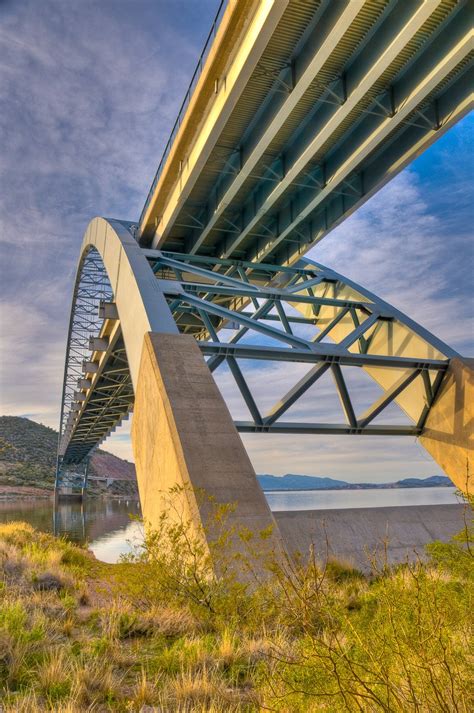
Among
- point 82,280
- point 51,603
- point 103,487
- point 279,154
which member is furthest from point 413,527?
point 103,487

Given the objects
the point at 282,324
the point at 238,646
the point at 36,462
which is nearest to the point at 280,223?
the point at 282,324

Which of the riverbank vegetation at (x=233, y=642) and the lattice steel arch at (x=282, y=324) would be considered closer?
the riverbank vegetation at (x=233, y=642)

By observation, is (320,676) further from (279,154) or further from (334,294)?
(334,294)

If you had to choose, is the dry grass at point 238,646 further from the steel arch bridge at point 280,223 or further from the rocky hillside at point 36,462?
the rocky hillside at point 36,462

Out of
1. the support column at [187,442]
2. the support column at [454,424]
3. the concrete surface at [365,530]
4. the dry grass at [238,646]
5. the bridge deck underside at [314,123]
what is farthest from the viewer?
the support column at [454,424]

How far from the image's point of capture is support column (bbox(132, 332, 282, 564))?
8.24 metres

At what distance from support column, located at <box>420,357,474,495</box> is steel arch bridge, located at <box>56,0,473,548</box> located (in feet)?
0.14

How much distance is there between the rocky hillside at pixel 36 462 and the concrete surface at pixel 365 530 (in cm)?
7220

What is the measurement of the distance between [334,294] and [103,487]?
90.8 metres

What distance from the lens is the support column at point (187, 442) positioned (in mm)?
8242

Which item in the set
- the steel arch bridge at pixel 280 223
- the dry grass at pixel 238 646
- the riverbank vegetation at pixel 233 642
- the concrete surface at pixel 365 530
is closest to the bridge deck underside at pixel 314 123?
the steel arch bridge at pixel 280 223

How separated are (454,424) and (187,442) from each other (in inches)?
343

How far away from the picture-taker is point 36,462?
94938 mm

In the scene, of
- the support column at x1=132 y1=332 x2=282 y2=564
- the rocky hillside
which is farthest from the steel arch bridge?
the rocky hillside
